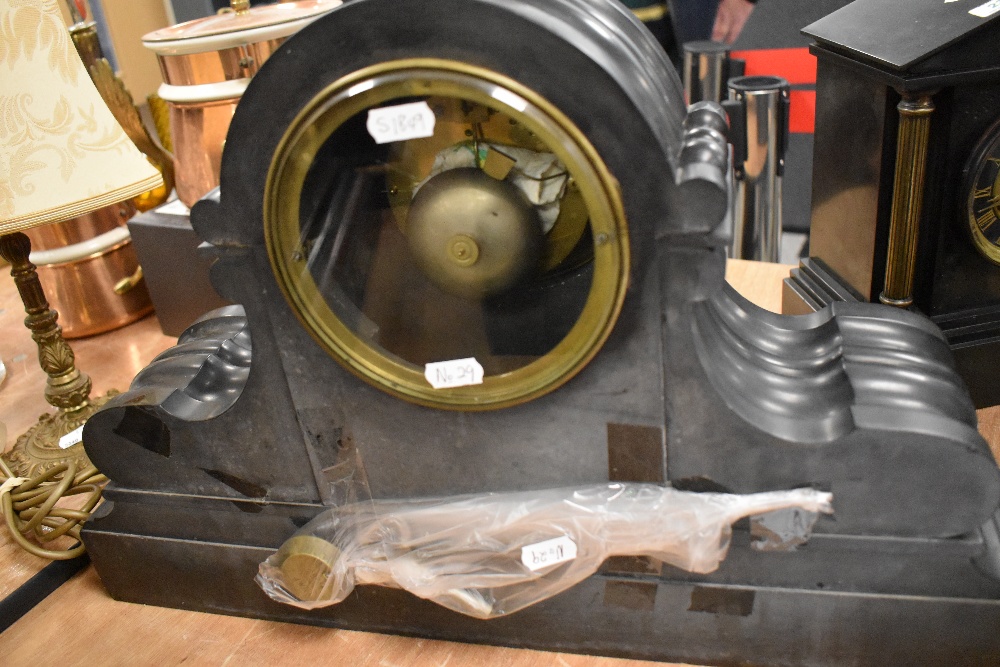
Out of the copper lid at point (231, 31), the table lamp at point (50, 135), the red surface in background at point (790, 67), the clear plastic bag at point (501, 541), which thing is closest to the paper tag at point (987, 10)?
the clear plastic bag at point (501, 541)

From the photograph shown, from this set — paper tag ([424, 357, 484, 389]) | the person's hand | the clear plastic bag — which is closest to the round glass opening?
paper tag ([424, 357, 484, 389])

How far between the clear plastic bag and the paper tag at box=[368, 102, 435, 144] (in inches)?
16.0

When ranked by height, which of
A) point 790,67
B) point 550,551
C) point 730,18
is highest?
point 730,18

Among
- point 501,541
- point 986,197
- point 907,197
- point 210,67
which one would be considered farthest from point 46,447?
point 986,197

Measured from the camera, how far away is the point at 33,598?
1157 mm

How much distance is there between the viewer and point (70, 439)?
1.42m

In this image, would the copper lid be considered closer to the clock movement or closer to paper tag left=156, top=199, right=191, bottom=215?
paper tag left=156, top=199, right=191, bottom=215

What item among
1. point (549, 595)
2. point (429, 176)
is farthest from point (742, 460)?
point (429, 176)

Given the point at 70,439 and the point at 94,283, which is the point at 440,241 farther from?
the point at 94,283

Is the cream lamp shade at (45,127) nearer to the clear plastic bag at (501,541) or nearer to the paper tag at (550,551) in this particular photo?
the clear plastic bag at (501,541)

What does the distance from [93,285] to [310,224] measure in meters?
1.13

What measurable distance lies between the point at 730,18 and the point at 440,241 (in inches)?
75.8

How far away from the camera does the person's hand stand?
2451mm

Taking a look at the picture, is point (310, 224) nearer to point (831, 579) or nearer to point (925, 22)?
point (831, 579)
